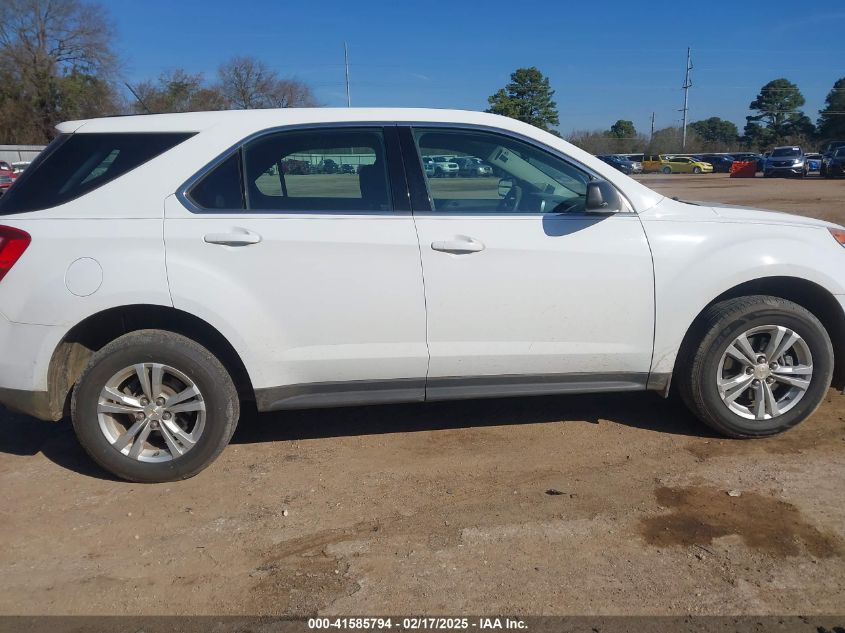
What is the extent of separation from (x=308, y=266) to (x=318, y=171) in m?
0.60

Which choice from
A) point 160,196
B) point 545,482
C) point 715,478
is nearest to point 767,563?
point 715,478

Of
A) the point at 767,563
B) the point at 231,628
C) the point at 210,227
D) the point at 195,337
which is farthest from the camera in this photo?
the point at 195,337

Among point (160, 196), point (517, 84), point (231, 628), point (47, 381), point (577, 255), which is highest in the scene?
point (517, 84)

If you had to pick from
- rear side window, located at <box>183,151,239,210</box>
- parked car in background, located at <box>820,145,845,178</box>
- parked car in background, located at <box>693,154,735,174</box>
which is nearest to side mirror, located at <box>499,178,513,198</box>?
rear side window, located at <box>183,151,239,210</box>

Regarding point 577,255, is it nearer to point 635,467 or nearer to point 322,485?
point 635,467

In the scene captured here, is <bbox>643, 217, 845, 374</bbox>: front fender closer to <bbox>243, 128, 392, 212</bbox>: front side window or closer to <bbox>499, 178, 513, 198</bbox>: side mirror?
<bbox>499, 178, 513, 198</bbox>: side mirror

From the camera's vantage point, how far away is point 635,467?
12.5ft

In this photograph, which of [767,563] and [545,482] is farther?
[545,482]

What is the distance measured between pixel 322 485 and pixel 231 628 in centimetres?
116

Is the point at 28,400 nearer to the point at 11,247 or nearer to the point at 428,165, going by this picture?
the point at 11,247

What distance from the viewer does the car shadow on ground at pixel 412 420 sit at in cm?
430

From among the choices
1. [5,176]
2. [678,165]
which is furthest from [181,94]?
[678,165]

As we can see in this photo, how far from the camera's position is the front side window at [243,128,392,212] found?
12.0 ft

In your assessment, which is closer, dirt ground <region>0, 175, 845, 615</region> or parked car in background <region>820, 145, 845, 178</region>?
dirt ground <region>0, 175, 845, 615</region>
